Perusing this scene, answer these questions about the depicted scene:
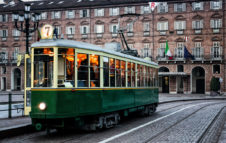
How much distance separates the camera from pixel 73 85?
31.1ft

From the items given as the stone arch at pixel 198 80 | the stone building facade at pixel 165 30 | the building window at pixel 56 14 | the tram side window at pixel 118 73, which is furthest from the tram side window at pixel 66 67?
the building window at pixel 56 14

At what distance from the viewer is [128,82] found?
13055 mm

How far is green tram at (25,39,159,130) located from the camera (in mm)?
9102

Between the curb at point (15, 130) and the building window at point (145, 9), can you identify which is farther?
the building window at point (145, 9)

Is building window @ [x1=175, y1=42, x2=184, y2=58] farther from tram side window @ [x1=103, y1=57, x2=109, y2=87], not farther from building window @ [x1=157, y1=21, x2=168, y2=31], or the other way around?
tram side window @ [x1=103, y1=57, x2=109, y2=87]

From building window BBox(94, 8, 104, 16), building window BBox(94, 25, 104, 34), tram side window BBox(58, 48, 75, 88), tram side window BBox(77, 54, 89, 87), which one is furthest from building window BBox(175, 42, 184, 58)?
tram side window BBox(58, 48, 75, 88)

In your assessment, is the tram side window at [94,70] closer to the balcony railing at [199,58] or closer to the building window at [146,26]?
the balcony railing at [199,58]

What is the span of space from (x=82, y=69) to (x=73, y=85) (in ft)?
2.23

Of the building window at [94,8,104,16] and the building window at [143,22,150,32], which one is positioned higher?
the building window at [94,8,104,16]

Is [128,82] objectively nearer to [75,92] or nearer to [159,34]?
[75,92]

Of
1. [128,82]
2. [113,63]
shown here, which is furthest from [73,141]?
[128,82]

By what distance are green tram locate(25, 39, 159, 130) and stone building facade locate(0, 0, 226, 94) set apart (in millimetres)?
32195

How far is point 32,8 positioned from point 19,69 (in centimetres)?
1142

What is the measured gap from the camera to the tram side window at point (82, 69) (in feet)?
32.0
